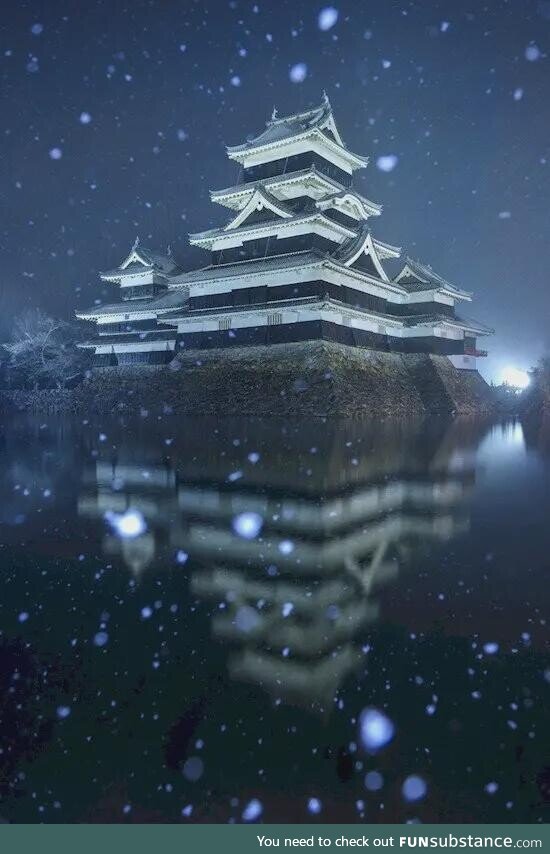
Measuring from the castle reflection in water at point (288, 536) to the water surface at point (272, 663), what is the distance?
23mm

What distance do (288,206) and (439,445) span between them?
66.8ft

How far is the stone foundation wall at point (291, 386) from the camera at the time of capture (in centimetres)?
2258

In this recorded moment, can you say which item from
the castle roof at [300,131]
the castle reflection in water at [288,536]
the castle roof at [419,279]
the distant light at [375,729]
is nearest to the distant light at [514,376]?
the castle roof at [419,279]

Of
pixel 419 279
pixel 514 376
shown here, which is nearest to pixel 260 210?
pixel 419 279

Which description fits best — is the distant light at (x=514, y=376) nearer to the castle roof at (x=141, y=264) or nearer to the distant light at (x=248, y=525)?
the castle roof at (x=141, y=264)

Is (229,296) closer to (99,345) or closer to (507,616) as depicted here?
(99,345)

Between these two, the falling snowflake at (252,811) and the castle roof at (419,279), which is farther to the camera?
the castle roof at (419,279)

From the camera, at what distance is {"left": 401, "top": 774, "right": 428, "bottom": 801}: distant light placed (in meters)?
1.67

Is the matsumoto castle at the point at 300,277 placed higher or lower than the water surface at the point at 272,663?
higher

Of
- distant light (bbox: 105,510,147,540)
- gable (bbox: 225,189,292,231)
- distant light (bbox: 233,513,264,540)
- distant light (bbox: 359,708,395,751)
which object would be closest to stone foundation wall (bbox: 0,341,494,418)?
gable (bbox: 225,189,292,231)

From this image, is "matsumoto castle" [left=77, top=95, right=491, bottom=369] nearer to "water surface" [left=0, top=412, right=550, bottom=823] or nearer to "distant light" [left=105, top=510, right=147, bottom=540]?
"distant light" [left=105, top=510, right=147, bottom=540]

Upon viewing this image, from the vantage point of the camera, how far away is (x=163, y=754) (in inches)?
71.7

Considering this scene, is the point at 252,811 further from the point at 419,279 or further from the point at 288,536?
the point at 419,279

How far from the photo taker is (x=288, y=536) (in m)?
4.30
